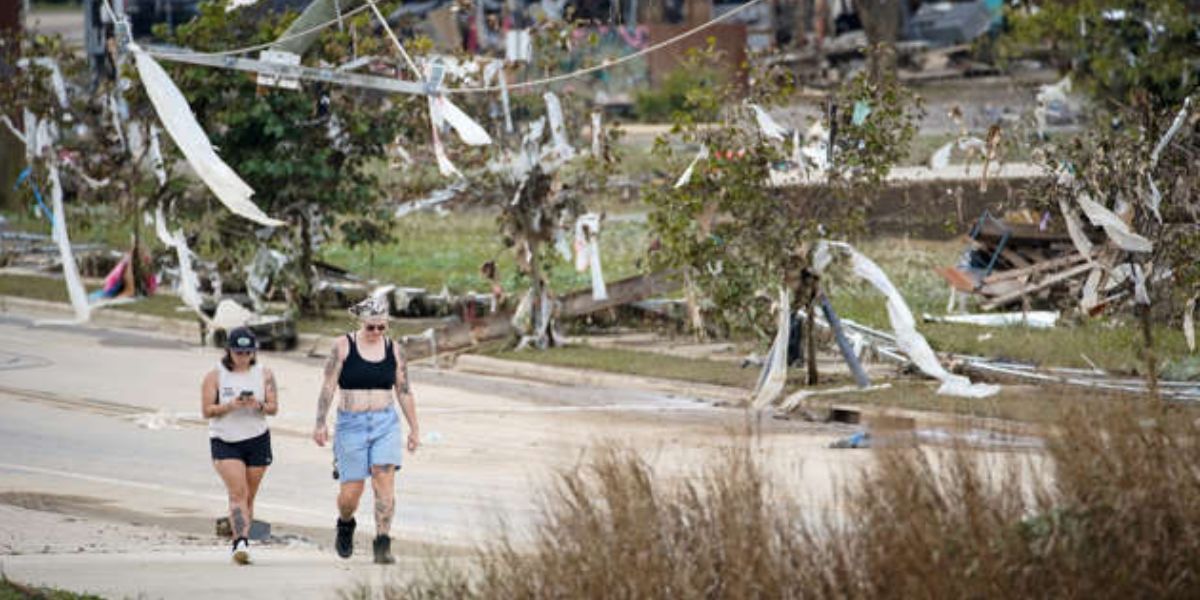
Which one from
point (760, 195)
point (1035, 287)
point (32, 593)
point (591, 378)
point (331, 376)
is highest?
point (760, 195)

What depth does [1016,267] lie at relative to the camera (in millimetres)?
27578

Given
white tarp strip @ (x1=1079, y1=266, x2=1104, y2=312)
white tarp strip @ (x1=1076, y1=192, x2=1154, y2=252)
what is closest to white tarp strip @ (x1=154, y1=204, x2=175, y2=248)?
white tarp strip @ (x1=1079, y1=266, x2=1104, y2=312)

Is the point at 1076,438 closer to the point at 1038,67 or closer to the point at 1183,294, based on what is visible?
the point at 1183,294

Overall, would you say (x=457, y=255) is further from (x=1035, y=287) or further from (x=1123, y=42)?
(x=1123, y=42)

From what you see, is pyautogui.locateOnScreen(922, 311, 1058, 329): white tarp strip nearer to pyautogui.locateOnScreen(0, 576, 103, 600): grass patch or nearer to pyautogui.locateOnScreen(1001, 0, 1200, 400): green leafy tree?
pyautogui.locateOnScreen(1001, 0, 1200, 400): green leafy tree

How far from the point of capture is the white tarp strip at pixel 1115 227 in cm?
2123

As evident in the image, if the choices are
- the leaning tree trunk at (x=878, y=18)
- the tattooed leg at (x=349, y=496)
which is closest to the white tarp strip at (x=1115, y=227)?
the tattooed leg at (x=349, y=496)

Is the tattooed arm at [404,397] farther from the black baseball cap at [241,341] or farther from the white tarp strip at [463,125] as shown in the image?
the white tarp strip at [463,125]

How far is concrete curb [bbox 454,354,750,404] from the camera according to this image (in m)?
22.3

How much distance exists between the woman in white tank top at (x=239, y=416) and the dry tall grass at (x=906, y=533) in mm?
3576

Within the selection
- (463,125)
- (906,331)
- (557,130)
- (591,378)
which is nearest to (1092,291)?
(906,331)

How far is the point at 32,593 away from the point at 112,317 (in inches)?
645

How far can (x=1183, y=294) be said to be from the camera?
71.4 ft

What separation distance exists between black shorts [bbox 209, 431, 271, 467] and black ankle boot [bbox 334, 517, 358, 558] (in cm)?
64
